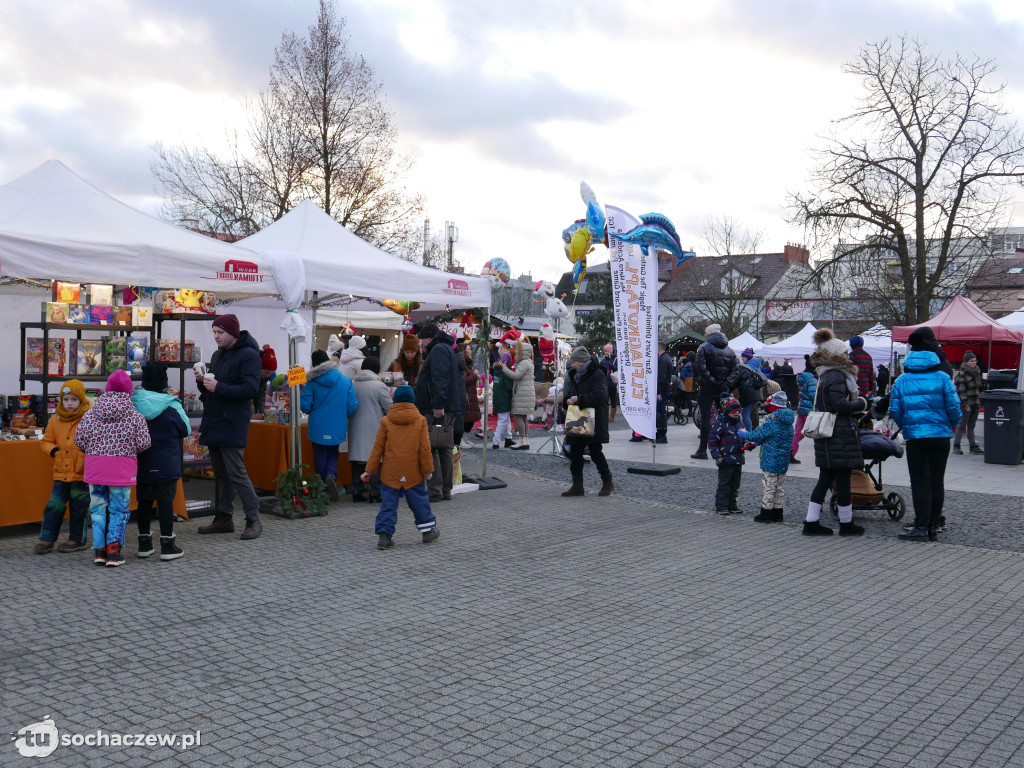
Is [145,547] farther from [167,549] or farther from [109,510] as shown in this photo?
[109,510]

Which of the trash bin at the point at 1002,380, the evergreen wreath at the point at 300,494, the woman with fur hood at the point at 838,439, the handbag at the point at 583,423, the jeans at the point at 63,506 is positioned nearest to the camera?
the jeans at the point at 63,506

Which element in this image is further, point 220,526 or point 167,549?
point 220,526

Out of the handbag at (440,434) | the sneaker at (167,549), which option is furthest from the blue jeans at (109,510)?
the handbag at (440,434)

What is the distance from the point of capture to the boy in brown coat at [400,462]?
296 inches

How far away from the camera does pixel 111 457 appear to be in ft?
21.7

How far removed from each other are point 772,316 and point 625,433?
41.3 metres

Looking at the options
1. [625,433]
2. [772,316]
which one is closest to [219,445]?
[625,433]

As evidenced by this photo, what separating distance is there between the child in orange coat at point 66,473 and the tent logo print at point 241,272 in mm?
1856

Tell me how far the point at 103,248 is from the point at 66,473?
80.4 inches

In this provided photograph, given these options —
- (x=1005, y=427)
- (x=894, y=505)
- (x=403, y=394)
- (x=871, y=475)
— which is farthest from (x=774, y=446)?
(x=1005, y=427)

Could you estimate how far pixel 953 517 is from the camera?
942cm

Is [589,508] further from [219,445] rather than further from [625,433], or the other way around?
[625,433]
